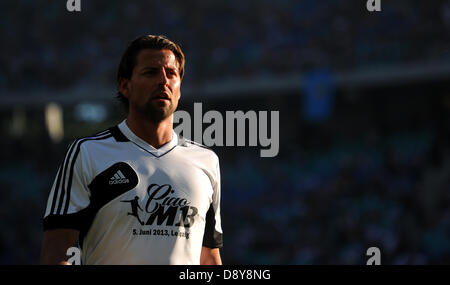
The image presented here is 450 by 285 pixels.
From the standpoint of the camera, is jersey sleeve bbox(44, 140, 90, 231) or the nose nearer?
jersey sleeve bbox(44, 140, 90, 231)

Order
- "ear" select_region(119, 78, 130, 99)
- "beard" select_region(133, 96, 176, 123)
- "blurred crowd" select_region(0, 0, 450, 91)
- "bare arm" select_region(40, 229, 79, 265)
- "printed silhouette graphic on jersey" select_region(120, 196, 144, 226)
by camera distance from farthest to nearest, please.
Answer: "blurred crowd" select_region(0, 0, 450, 91) → "ear" select_region(119, 78, 130, 99) → "beard" select_region(133, 96, 176, 123) → "printed silhouette graphic on jersey" select_region(120, 196, 144, 226) → "bare arm" select_region(40, 229, 79, 265)

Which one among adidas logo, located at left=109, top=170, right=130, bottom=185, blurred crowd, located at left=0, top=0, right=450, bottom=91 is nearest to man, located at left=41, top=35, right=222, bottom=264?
adidas logo, located at left=109, top=170, right=130, bottom=185

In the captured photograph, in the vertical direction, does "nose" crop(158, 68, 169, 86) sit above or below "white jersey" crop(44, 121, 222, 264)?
above

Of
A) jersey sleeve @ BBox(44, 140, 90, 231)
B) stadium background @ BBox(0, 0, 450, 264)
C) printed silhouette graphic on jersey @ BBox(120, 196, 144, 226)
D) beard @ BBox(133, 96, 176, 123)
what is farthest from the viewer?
stadium background @ BBox(0, 0, 450, 264)

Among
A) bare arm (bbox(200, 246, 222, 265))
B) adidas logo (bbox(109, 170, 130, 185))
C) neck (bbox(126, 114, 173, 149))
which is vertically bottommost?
Result: bare arm (bbox(200, 246, 222, 265))

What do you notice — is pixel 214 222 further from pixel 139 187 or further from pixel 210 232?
pixel 139 187

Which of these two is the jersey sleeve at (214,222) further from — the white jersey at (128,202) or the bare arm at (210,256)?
the white jersey at (128,202)

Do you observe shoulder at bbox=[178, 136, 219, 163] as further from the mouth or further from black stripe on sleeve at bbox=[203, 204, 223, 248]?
the mouth

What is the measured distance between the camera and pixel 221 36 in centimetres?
2197

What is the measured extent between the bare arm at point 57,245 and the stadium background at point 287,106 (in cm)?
1189

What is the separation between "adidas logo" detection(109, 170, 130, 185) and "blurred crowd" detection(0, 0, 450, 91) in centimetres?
1591

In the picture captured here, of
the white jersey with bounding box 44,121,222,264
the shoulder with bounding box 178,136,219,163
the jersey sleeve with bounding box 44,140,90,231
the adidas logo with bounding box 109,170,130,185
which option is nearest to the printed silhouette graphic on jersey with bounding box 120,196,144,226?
the white jersey with bounding box 44,121,222,264

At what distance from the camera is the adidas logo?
339cm

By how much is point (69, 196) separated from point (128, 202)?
287 mm
